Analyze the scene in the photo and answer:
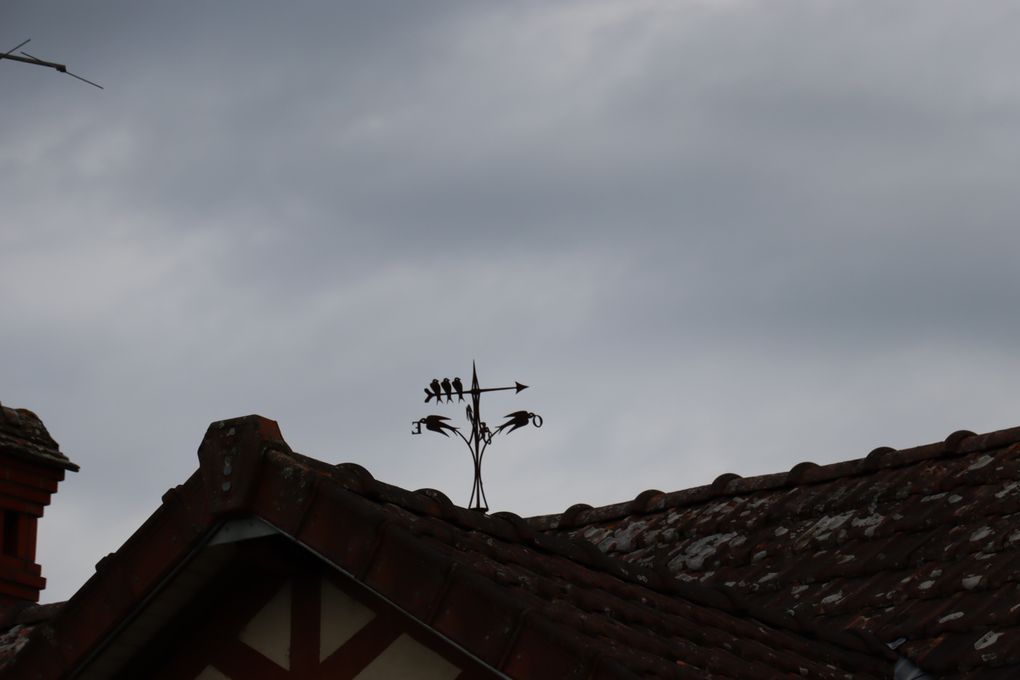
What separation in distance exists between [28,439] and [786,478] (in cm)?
600

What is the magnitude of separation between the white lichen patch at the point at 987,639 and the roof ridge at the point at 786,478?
2.13 m

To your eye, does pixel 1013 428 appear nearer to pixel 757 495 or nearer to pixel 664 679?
pixel 757 495

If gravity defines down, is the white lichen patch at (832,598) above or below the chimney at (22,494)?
below

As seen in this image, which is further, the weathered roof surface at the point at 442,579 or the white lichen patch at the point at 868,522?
the white lichen patch at the point at 868,522

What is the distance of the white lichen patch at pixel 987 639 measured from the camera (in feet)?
20.6

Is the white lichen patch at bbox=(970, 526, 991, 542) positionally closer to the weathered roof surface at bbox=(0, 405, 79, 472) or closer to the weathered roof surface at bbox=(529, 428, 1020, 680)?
the weathered roof surface at bbox=(529, 428, 1020, 680)

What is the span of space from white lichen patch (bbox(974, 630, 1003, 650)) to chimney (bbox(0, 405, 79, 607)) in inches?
300

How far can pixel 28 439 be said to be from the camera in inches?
477

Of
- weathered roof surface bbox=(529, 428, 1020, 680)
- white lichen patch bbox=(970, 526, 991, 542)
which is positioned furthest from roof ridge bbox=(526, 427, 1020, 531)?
white lichen patch bbox=(970, 526, 991, 542)

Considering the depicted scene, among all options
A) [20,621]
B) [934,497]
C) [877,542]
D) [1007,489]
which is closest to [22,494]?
[20,621]

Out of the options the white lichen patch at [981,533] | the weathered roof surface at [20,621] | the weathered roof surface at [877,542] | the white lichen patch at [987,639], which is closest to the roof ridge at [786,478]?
the weathered roof surface at [877,542]

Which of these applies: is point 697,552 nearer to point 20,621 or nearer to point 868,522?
point 868,522

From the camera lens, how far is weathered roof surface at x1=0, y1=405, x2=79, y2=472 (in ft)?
38.9

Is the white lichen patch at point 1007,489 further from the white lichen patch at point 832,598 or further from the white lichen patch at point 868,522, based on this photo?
the white lichen patch at point 832,598
